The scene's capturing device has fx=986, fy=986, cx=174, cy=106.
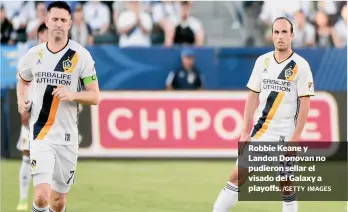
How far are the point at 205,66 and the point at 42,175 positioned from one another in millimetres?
10615

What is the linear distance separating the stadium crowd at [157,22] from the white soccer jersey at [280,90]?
9.96m

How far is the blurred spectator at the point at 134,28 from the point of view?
2056 centimetres

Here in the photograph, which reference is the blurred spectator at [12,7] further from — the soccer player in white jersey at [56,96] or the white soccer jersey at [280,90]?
the soccer player in white jersey at [56,96]

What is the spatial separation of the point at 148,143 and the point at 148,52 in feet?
7.24

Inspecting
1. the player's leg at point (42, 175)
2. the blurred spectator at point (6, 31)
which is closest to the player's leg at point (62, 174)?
the player's leg at point (42, 175)

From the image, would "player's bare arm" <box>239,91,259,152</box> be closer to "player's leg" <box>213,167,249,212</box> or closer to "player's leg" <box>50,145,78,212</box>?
"player's leg" <box>213,167,249,212</box>

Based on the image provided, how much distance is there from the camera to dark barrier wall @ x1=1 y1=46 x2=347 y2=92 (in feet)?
63.6

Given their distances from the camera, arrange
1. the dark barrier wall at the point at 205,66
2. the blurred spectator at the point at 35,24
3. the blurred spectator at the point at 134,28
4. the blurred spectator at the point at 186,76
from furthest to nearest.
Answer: the blurred spectator at the point at 134,28 < the blurred spectator at the point at 35,24 < the dark barrier wall at the point at 205,66 < the blurred spectator at the point at 186,76

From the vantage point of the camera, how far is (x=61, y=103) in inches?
380

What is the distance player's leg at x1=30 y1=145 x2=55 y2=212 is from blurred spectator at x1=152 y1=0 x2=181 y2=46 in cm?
1132

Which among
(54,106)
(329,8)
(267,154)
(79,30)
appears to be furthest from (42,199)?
(329,8)

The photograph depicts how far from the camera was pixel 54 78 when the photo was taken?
960cm

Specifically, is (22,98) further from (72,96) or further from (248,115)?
(248,115)

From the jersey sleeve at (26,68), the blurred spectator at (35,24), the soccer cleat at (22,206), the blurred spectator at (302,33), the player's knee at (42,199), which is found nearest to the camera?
the player's knee at (42,199)
